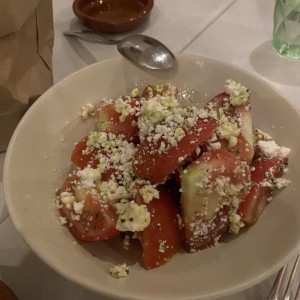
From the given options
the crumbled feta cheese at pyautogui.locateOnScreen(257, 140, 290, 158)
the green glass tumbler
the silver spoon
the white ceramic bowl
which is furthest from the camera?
the green glass tumbler

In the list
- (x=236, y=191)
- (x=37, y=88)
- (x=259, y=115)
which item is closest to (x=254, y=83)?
(x=259, y=115)

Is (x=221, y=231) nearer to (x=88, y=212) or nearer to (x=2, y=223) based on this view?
(x=88, y=212)

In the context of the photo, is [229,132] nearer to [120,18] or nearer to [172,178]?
[172,178]

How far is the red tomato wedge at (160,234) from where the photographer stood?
58cm

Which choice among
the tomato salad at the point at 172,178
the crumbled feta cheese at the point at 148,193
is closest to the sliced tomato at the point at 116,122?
the tomato salad at the point at 172,178

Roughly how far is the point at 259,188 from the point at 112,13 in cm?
61

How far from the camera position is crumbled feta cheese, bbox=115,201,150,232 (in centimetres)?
56

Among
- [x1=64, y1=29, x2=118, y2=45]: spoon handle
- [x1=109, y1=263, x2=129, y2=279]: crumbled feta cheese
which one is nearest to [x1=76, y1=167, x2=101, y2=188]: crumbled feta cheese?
[x1=109, y1=263, x2=129, y2=279]: crumbled feta cheese

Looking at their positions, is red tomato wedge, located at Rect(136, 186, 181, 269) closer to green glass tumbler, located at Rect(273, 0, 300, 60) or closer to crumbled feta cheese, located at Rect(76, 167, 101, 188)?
crumbled feta cheese, located at Rect(76, 167, 101, 188)

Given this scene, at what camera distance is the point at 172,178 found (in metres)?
0.63

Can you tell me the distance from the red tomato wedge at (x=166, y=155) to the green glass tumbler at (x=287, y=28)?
1.57ft

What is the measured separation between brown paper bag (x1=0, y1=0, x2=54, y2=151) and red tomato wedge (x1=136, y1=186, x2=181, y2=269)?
0.28 metres

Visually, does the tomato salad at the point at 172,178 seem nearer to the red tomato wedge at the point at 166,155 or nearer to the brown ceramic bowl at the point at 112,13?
the red tomato wedge at the point at 166,155

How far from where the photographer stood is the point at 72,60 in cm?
101
